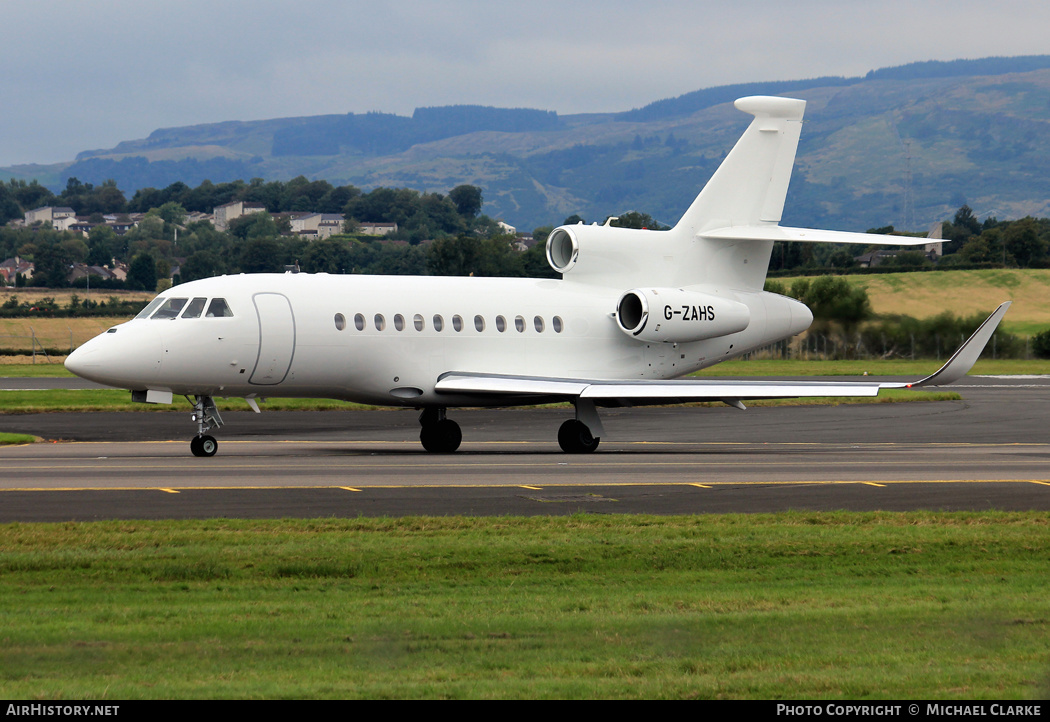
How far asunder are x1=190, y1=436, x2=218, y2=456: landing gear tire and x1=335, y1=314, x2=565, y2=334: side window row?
370 cm

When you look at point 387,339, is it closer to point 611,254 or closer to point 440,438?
point 440,438

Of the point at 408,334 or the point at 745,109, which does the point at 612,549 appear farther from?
the point at 745,109

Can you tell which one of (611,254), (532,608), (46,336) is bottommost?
(46,336)

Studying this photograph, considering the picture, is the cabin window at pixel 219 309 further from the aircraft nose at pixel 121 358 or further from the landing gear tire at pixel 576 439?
the landing gear tire at pixel 576 439

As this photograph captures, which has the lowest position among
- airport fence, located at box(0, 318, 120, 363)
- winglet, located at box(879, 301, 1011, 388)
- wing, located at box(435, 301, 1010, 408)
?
airport fence, located at box(0, 318, 120, 363)

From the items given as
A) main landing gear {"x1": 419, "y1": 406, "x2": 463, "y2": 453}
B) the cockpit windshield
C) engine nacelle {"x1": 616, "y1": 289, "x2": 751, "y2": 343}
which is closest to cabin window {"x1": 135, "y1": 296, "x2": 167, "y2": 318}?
the cockpit windshield

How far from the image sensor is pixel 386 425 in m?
37.5

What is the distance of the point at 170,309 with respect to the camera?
25.8 metres

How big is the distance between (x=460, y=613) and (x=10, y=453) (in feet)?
60.9

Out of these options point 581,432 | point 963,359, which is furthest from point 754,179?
point 963,359

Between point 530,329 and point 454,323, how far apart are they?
2.18m

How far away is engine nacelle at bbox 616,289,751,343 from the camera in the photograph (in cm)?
3066

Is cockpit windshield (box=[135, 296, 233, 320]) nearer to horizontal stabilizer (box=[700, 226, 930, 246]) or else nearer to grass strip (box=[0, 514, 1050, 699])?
grass strip (box=[0, 514, 1050, 699])

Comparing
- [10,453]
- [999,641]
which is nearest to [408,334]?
[10,453]
